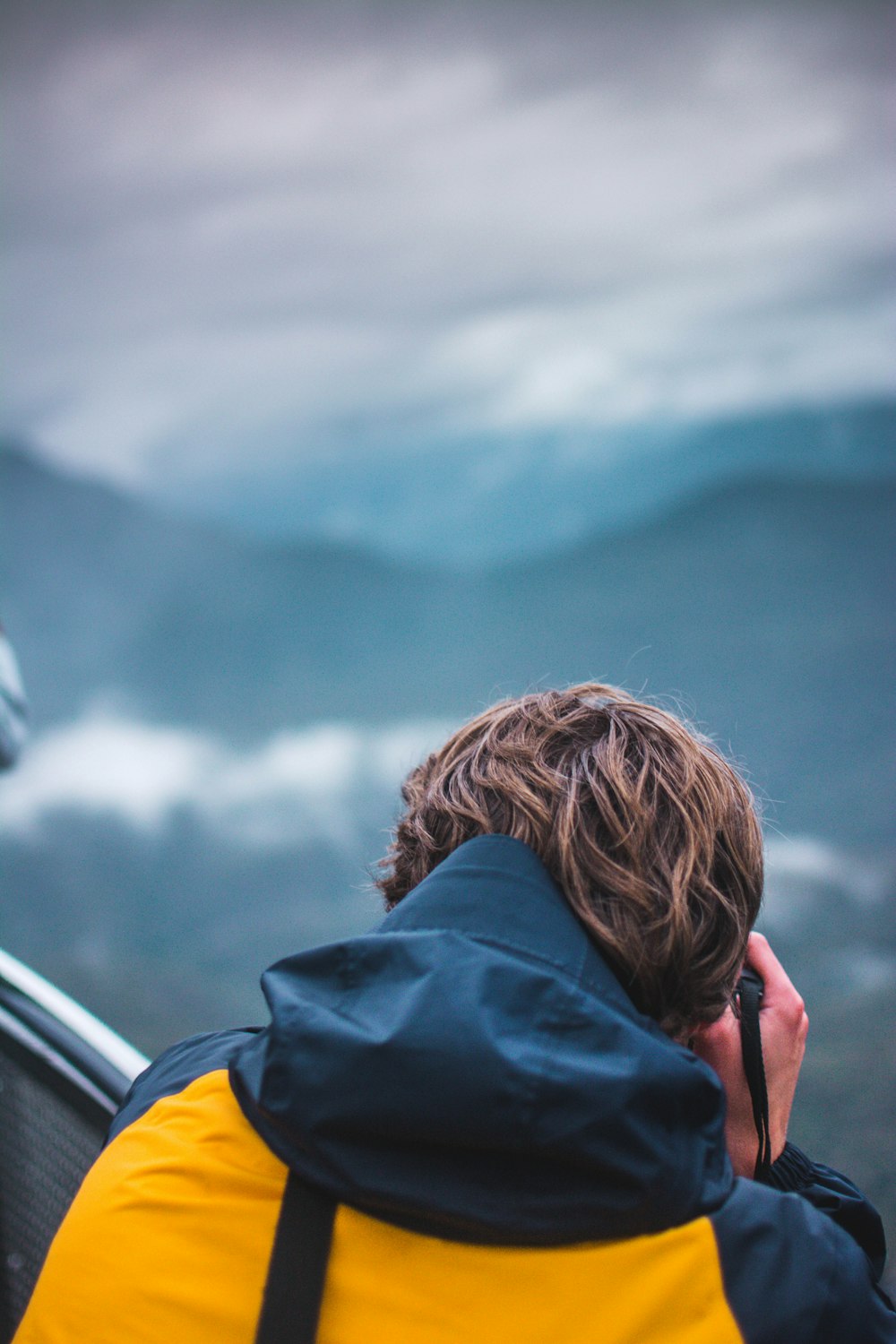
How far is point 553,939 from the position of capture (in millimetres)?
509

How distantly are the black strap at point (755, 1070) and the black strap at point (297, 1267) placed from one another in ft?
1.08

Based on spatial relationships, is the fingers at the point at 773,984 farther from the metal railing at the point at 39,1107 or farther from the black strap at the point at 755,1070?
the metal railing at the point at 39,1107

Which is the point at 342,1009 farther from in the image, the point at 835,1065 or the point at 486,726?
the point at 835,1065

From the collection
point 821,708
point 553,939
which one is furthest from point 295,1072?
point 821,708

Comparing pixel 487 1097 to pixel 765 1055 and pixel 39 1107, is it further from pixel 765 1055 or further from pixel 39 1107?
pixel 39 1107

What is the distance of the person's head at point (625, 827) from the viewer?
0.58 m

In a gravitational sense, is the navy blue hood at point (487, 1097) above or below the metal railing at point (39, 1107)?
above

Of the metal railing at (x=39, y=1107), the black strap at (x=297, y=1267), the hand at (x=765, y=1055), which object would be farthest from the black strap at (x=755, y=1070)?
the metal railing at (x=39, y=1107)

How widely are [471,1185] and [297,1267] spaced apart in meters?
0.10

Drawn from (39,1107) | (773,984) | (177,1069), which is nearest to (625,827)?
(773,984)

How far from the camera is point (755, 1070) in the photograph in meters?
0.70

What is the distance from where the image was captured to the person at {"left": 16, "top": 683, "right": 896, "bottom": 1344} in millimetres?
440

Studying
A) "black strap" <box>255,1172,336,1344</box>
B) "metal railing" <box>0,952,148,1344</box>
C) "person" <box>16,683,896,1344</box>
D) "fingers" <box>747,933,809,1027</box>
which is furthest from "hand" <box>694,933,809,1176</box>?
"metal railing" <box>0,952,148,1344</box>

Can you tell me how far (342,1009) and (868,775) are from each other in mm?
3880
